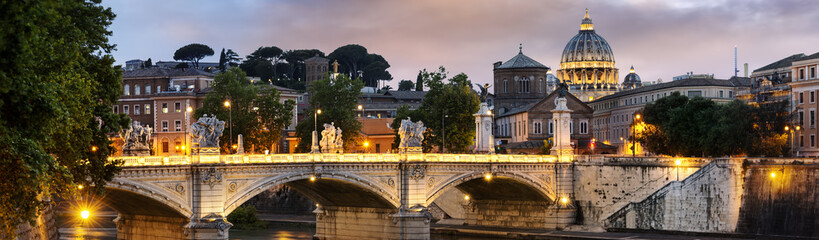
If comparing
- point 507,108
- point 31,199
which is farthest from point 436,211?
point 507,108

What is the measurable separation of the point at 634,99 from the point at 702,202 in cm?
7980

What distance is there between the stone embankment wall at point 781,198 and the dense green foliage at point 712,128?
11948mm

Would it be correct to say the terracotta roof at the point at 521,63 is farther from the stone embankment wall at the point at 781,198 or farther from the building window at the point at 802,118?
the stone embankment wall at the point at 781,198

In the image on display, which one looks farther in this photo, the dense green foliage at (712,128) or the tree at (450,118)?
the tree at (450,118)

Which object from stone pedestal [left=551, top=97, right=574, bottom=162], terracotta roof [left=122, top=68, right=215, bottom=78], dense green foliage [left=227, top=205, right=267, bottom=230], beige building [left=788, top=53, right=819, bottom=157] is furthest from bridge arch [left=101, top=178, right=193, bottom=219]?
terracotta roof [left=122, top=68, right=215, bottom=78]

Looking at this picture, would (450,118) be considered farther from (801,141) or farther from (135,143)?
(135,143)

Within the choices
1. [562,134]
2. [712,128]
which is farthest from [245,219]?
[712,128]

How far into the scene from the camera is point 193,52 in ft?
595

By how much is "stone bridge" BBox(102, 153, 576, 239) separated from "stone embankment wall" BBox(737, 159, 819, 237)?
40.2 ft

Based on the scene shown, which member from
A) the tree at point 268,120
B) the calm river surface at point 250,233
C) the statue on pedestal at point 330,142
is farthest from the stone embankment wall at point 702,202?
the tree at point 268,120

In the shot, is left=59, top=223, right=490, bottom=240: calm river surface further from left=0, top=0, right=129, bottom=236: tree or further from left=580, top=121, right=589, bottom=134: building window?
left=580, top=121, right=589, bottom=134: building window

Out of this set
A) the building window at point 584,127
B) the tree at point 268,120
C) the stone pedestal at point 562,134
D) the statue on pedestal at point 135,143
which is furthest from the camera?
the building window at point 584,127

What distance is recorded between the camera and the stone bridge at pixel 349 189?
57.1 meters

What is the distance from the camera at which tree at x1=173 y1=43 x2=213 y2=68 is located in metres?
181
